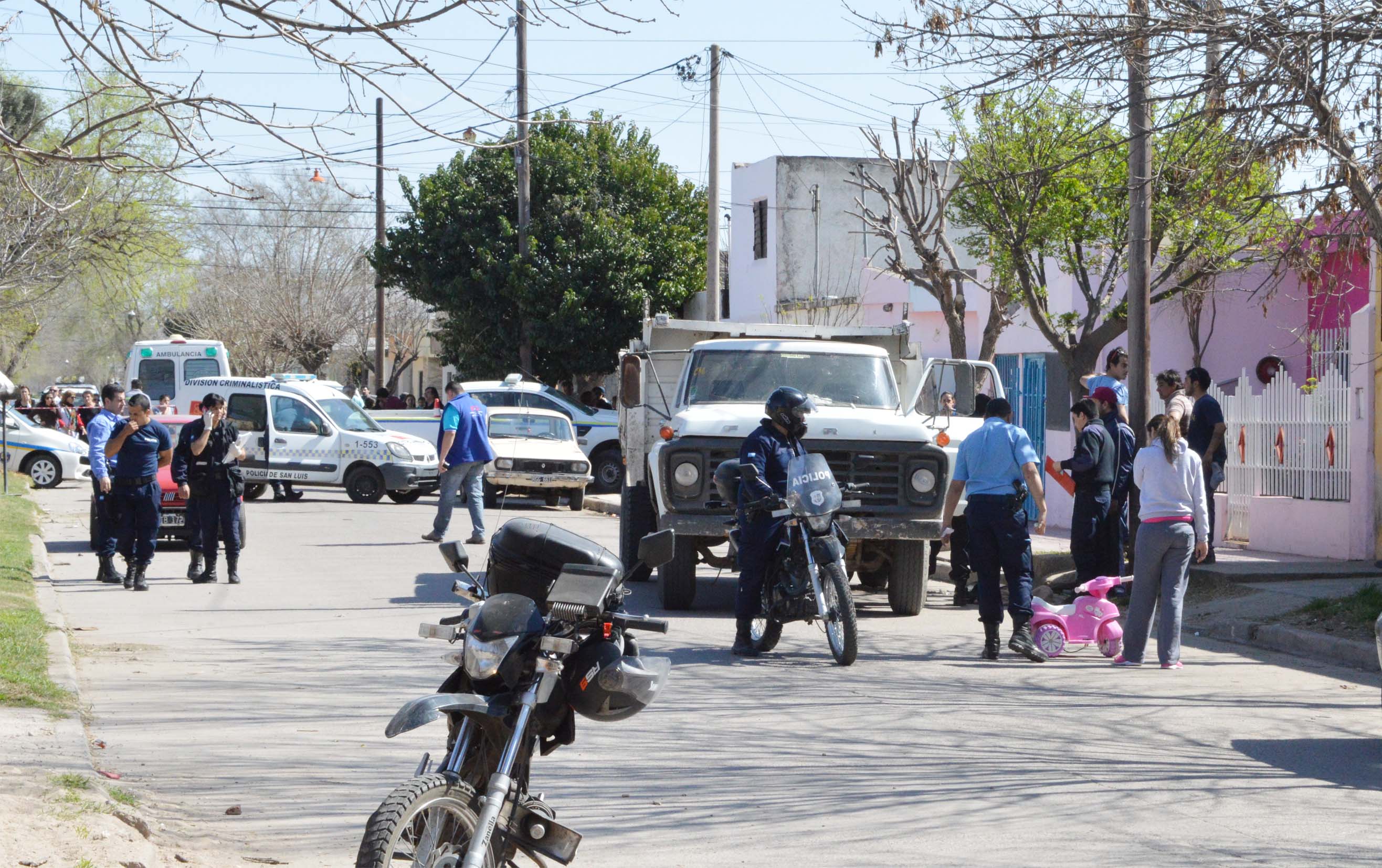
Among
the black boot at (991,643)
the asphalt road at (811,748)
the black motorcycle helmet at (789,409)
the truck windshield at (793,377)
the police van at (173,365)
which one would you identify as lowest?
the asphalt road at (811,748)

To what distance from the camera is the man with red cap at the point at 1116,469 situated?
13.0 metres

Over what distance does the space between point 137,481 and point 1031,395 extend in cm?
1339

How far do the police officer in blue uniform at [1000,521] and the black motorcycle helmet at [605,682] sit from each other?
6.30m

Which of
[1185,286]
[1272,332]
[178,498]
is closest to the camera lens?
[178,498]

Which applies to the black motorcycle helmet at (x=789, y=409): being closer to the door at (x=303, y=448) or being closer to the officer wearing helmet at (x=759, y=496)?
the officer wearing helmet at (x=759, y=496)

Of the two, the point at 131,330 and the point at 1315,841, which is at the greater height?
the point at 131,330

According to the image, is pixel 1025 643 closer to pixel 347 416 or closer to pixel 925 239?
pixel 925 239

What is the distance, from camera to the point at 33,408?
3519cm

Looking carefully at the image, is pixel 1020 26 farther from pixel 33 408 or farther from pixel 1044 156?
pixel 33 408

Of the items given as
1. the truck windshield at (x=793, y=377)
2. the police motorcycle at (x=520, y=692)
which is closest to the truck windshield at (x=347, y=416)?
the truck windshield at (x=793, y=377)

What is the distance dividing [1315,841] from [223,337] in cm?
5440

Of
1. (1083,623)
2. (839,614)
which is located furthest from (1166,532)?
(839,614)

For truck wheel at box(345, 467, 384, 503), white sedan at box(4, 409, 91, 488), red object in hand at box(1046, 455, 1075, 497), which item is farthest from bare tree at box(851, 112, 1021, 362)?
white sedan at box(4, 409, 91, 488)

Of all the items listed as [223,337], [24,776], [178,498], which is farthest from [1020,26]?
[223,337]
